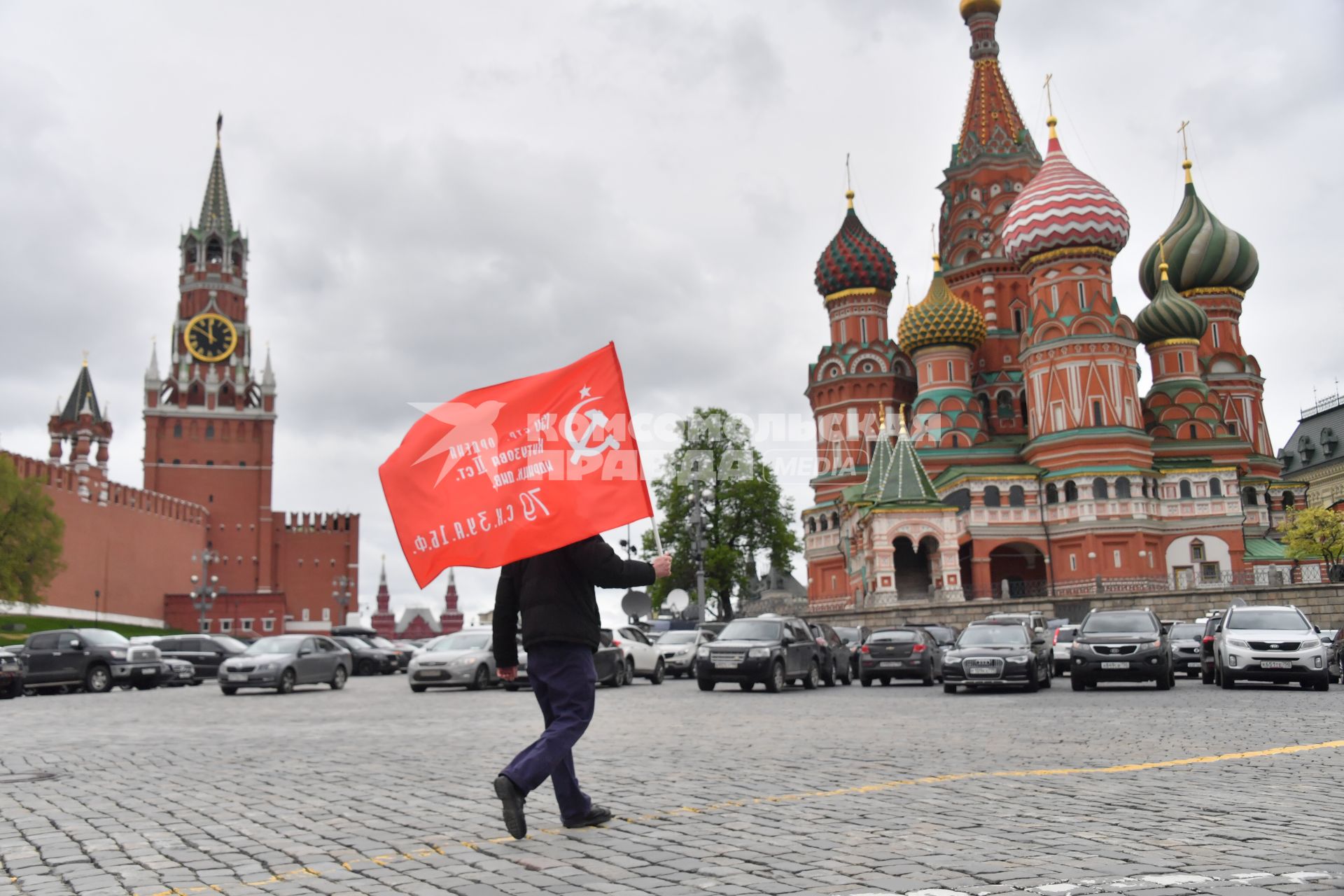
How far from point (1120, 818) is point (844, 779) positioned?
2.21 metres

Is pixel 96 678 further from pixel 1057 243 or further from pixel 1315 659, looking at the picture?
pixel 1057 243

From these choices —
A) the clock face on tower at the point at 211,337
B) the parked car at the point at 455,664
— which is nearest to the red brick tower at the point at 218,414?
the clock face on tower at the point at 211,337

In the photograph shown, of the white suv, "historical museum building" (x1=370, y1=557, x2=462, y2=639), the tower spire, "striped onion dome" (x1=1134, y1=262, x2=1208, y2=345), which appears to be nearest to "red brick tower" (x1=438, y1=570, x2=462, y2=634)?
"historical museum building" (x1=370, y1=557, x2=462, y2=639)

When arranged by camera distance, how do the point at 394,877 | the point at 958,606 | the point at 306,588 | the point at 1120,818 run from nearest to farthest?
the point at 394,877
the point at 1120,818
the point at 958,606
the point at 306,588

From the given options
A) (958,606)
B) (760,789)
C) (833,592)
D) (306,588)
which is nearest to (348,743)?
(760,789)

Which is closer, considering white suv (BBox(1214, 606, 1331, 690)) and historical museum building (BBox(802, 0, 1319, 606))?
white suv (BBox(1214, 606, 1331, 690))

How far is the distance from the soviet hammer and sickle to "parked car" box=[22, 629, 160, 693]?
2284 cm

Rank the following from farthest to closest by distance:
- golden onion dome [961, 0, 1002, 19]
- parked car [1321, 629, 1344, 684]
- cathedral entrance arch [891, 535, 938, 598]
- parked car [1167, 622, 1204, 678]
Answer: golden onion dome [961, 0, 1002, 19], cathedral entrance arch [891, 535, 938, 598], parked car [1167, 622, 1204, 678], parked car [1321, 629, 1344, 684]

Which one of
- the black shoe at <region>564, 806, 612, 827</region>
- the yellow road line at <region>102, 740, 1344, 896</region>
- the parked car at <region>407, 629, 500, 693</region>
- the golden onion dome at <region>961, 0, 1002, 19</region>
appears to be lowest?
the yellow road line at <region>102, 740, 1344, 896</region>

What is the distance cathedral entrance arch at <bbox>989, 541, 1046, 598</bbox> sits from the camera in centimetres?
5562

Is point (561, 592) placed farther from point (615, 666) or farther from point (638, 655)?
point (638, 655)

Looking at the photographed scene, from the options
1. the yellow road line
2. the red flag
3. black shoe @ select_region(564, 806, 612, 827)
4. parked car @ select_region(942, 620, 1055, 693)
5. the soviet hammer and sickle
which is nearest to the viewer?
the yellow road line

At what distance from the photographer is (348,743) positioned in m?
12.0

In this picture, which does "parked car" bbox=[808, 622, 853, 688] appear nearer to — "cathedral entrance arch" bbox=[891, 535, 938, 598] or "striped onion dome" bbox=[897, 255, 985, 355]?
"cathedral entrance arch" bbox=[891, 535, 938, 598]
